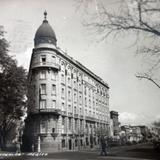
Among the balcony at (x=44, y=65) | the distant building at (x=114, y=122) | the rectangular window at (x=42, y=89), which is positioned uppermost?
the balcony at (x=44, y=65)

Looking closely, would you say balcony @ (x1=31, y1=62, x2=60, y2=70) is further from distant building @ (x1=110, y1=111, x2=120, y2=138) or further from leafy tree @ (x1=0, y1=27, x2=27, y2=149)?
distant building @ (x1=110, y1=111, x2=120, y2=138)

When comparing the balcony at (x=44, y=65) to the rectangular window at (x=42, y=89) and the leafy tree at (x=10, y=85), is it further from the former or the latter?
the leafy tree at (x=10, y=85)

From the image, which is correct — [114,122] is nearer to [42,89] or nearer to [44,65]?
[42,89]

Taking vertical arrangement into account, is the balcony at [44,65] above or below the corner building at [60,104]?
above

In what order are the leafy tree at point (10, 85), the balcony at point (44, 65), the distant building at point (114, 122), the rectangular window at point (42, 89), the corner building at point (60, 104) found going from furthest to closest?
the leafy tree at point (10, 85), the rectangular window at point (42, 89), the balcony at point (44, 65), the corner building at point (60, 104), the distant building at point (114, 122)

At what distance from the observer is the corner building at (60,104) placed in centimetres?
714

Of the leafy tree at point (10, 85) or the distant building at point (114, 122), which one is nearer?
the distant building at point (114, 122)

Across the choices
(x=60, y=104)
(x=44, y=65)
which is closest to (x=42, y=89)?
(x=60, y=104)

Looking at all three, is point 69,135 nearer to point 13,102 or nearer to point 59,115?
point 59,115

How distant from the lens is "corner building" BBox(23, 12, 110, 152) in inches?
281

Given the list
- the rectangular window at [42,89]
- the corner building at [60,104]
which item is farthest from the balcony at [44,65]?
the rectangular window at [42,89]

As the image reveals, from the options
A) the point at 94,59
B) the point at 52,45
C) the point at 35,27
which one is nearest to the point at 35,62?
the point at 52,45

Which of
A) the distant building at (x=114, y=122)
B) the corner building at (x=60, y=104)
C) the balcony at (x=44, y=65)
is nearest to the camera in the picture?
the distant building at (x=114, y=122)

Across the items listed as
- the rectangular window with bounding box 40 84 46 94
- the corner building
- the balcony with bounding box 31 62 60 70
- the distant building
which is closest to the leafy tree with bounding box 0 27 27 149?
the balcony with bounding box 31 62 60 70
